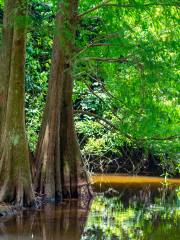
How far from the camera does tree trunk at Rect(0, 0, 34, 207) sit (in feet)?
39.7

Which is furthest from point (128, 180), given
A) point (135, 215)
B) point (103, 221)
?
point (103, 221)

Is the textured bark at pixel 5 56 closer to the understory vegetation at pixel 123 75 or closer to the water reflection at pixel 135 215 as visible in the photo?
the understory vegetation at pixel 123 75

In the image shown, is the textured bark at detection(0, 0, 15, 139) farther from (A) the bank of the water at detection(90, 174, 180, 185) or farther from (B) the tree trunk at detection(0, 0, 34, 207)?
(A) the bank of the water at detection(90, 174, 180, 185)

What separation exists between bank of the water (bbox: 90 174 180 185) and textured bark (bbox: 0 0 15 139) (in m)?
6.51

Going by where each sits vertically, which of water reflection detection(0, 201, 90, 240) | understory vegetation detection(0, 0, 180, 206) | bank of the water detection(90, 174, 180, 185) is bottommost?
water reflection detection(0, 201, 90, 240)

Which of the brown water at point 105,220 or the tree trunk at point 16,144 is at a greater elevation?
the tree trunk at point 16,144

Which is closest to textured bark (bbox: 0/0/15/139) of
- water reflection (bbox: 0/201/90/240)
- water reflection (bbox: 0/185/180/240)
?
water reflection (bbox: 0/201/90/240)

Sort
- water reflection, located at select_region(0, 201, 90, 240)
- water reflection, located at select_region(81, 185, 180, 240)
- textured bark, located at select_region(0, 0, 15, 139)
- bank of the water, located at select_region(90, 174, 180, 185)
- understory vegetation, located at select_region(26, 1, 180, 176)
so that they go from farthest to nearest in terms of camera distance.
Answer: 1. bank of the water, located at select_region(90, 174, 180, 185)
2. textured bark, located at select_region(0, 0, 15, 139)
3. understory vegetation, located at select_region(26, 1, 180, 176)
4. water reflection, located at select_region(81, 185, 180, 240)
5. water reflection, located at select_region(0, 201, 90, 240)

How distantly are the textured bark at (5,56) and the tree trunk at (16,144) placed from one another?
1.84 ft

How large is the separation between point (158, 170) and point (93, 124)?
3828mm

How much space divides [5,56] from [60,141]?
8.25ft

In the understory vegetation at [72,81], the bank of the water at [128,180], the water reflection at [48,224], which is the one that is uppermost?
the understory vegetation at [72,81]

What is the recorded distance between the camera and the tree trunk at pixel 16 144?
12.1m

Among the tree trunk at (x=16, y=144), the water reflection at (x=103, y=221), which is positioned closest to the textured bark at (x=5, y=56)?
the tree trunk at (x=16, y=144)
